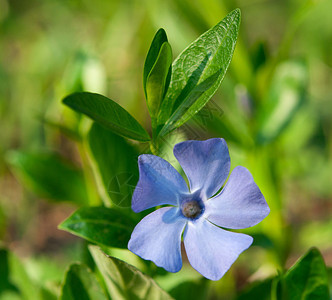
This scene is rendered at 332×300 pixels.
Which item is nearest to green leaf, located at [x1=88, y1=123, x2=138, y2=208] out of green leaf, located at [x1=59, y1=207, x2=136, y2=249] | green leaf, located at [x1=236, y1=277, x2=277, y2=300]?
green leaf, located at [x1=59, y1=207, x2=136, y2=249]

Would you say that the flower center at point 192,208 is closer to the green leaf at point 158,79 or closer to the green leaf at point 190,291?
the green leaf at point 158,79

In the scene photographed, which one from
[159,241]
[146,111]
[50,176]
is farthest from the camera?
[146,111]

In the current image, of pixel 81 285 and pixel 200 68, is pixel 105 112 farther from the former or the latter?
pixel 81 285

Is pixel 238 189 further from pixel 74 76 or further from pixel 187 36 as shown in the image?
pixel 187 36

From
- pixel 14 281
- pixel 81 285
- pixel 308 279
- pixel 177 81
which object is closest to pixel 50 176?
pixel 14 281

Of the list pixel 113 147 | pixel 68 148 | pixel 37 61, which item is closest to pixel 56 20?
pixel 37 61

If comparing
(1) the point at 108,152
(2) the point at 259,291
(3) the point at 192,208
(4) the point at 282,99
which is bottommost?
(2) the point at 259,291

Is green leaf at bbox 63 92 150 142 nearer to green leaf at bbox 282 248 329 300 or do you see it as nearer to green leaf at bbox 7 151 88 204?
green leaf at bbox 282 248 329 300
